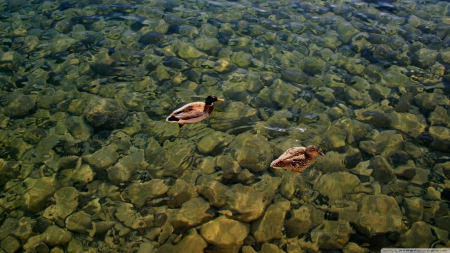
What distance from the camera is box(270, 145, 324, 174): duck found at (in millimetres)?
6281

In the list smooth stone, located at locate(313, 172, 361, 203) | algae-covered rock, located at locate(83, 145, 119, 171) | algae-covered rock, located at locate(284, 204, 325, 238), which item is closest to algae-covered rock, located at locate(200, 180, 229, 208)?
algae-covered rock, located at locate(284, 204, 325, 238)

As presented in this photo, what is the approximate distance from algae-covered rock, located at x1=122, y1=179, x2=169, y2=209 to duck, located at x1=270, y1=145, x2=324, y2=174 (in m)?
2.07

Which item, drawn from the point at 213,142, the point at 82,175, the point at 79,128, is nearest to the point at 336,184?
the point at 213,142

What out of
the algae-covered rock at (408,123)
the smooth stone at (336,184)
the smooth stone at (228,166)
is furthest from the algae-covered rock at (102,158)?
the algae-covered rock at (408,123)

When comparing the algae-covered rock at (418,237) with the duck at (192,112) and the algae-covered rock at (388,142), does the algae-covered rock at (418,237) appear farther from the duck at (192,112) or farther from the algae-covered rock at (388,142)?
the duck at (192,112)

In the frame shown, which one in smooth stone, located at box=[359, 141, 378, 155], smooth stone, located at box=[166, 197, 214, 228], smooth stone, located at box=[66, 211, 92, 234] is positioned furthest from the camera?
smooth stone, located at box=[359, 141, 378, 155]

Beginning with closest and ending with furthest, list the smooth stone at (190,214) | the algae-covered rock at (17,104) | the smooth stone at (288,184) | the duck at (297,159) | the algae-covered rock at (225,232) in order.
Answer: the algae-covered rock at (225,232), the smooth stone at (190,214), the smooth stone at (288,184), the duck at (297,159), the algae-covered rock at (17,104)

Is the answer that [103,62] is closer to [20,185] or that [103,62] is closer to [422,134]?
[20,185]

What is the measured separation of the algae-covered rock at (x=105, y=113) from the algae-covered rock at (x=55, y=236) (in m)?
2.36

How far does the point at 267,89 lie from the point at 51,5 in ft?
24.9

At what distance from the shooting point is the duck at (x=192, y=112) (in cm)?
698

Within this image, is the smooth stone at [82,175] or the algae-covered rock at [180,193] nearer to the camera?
the algae-covered rock at [180,193]

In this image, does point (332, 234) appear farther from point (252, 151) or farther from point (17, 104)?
point (17, 104)

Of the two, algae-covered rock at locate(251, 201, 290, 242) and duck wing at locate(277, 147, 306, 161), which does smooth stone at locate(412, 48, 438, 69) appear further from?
algae-covered rock at locate(251, 201, 290, 242)
